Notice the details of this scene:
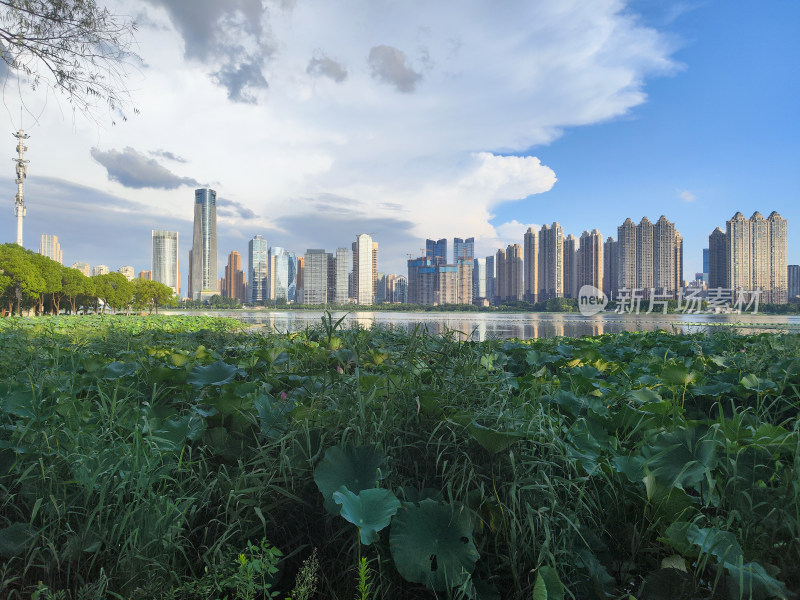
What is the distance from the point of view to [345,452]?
1.38 m

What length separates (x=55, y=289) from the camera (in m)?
36.9

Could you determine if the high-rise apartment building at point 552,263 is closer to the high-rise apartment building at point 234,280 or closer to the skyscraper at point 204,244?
the high-rise apartment building at point 234,280

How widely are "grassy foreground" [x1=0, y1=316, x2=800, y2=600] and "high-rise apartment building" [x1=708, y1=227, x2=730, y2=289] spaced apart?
62.3 meters

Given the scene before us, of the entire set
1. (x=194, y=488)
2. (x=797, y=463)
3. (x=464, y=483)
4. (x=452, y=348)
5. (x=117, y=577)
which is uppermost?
(x=452, y=348)

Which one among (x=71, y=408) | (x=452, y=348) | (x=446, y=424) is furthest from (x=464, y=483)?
(x=71, y=408)

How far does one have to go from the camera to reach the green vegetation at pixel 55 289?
1234 inches

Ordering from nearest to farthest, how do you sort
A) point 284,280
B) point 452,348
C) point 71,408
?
1. point 71,408
2. point 452,348
3. point 284,280

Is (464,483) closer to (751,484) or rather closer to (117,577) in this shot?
(751,484)

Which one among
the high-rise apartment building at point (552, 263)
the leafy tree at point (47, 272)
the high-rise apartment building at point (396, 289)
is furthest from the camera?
the high-rise apartment building at point (396, 289)

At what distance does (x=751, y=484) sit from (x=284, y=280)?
386ft

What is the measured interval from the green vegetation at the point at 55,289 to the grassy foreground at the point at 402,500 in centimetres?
2673

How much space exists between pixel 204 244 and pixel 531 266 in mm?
107379

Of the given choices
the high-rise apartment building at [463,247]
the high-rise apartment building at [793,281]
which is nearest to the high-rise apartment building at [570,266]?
the high-rise apartment building at [793,281]

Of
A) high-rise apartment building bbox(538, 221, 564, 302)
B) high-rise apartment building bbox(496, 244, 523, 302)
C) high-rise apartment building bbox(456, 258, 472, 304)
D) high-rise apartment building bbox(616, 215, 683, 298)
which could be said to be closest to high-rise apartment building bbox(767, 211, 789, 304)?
high-rise apartment building bbox(616, 215, 683, 298)
